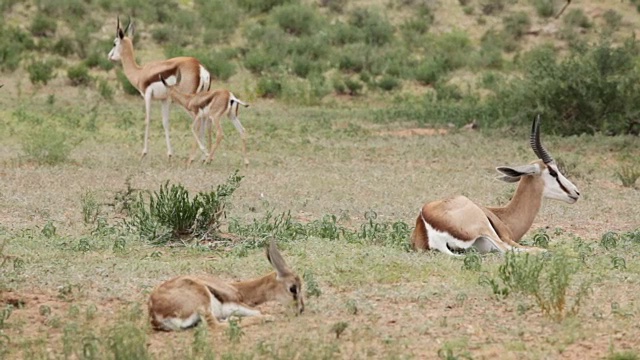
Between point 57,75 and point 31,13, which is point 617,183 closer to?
point 57,75

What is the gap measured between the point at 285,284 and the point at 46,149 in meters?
8.59

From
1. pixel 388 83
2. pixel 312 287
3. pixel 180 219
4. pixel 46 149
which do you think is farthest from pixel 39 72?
pixel 312 287

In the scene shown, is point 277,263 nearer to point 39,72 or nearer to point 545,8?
point 39,72

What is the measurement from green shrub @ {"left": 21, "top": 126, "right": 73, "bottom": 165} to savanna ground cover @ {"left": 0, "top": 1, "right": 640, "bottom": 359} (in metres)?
0.03

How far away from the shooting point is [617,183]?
47.8ft

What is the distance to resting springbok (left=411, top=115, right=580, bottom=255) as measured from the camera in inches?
349

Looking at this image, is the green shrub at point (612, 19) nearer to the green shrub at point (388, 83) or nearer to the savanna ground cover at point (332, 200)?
the savanna ground cover at point (332, 200)

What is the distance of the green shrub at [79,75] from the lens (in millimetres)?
22672

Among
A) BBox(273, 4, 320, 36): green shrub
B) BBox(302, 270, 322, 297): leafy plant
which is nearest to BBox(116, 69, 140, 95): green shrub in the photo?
BBox(273, 4, 320, 36): green shrub

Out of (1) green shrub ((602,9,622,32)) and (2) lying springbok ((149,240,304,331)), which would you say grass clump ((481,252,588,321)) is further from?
(1) green shrub ((602,9,622,32))

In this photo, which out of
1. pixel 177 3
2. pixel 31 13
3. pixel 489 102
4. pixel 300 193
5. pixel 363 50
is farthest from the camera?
pixel 177 3

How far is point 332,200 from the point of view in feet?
42.2

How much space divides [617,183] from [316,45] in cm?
1335

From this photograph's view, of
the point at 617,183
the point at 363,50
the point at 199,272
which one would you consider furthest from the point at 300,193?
the point at 363,50
